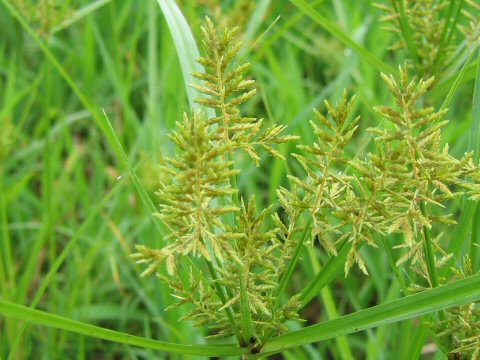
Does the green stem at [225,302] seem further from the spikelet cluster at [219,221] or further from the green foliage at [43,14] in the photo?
the green foliage at [43,14]

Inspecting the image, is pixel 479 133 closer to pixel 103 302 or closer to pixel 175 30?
pixel 175 30

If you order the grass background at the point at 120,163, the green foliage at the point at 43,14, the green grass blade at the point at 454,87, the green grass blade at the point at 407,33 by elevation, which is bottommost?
the grass background at the point at 120,163

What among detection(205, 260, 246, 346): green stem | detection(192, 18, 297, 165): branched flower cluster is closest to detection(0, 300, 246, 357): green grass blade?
detection(205, 260, 246, 346): green stem

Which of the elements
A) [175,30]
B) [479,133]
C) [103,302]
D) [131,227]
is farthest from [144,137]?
[479,133]

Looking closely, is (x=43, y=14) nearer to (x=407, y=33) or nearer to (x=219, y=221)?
(x=407, y=33)

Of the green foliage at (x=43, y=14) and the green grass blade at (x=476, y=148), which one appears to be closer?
the green grass blade at (x=476, y=148)

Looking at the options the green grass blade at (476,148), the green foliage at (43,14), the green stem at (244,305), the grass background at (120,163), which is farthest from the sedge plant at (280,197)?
the green foliage at (43,14)
